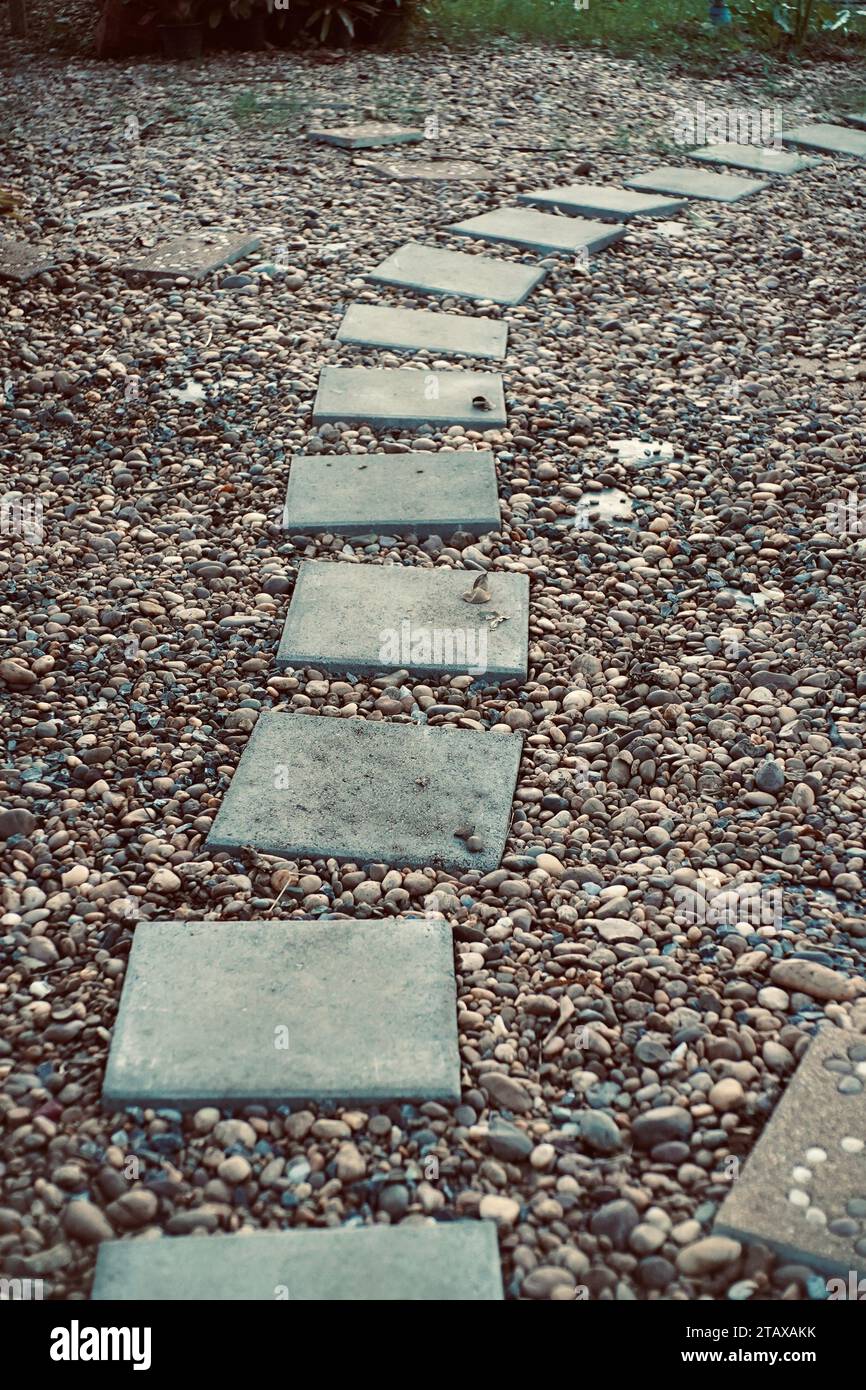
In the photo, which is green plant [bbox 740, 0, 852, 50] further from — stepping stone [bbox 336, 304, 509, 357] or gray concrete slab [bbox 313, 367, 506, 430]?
gray concrete slab [bbox 313, 367, 506, 430]

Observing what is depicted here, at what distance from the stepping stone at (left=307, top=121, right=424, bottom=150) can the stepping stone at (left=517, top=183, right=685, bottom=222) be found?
101cm

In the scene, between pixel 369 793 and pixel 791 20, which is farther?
pixel 791 20

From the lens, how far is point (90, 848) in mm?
2248

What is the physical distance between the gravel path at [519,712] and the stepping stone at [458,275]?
11cm

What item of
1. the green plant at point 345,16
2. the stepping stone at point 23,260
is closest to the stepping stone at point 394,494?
the stepping stone at point 23,260

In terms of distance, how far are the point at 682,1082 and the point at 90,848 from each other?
1091 millimetres

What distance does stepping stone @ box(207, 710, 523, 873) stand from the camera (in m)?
2.24

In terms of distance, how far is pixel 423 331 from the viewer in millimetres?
4258

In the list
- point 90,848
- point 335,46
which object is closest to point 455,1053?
point 90,848

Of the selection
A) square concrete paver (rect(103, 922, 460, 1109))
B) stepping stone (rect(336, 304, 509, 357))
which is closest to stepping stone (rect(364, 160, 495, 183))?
stepping stone (rect(336, 304, 509, 357))

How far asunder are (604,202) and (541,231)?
532 mm

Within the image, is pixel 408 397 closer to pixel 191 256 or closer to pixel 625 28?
pixel 191 256

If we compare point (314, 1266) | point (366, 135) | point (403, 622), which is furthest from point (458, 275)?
point (314, 1266)

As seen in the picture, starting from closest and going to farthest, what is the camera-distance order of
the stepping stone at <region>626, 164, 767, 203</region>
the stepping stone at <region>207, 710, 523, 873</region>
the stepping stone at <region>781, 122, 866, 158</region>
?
1. the stepping stone at <region>207, 710, 523, 873</region>
2. the stepping stone at <region>626, 164, 767, 203</region>
3. the stepping stone at <region>781, 122, 866, 158</region>
